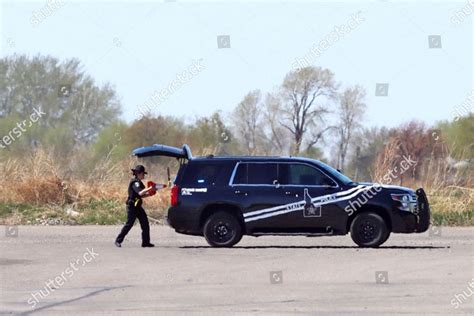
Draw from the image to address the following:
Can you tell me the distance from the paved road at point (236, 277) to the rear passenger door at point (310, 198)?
53 cm

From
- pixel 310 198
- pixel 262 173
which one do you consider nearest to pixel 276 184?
pixel 262 173

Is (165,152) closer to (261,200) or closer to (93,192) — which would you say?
(261,200)

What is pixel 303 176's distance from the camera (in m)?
24.0

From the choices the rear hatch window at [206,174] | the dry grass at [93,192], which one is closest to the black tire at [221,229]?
the rear hatch window at [206,174]

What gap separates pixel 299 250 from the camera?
23.3 meters

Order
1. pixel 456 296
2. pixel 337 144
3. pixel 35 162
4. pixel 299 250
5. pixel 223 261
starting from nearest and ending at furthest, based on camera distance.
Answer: pixel 456 296 < pixel 223 261 < pixel 299 250 < pixel 35 162 < pixel 337 144

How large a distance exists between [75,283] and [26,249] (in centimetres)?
651

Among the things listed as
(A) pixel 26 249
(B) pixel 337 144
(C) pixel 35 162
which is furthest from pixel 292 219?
(B) pixel 337 144

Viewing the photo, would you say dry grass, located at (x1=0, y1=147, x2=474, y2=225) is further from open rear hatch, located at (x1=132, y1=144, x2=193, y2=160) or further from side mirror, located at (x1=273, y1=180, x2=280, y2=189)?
side mirror, located at (x1=273, y1=180, x2=280, y2=189)

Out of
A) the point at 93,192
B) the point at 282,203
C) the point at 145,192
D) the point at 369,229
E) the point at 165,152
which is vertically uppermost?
the point at 165,152

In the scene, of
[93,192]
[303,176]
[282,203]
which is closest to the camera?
[282,203]

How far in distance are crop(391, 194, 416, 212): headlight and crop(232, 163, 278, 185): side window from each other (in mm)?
2377

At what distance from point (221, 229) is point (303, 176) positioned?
1.90 meters

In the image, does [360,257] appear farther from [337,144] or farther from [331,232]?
[337,144]
